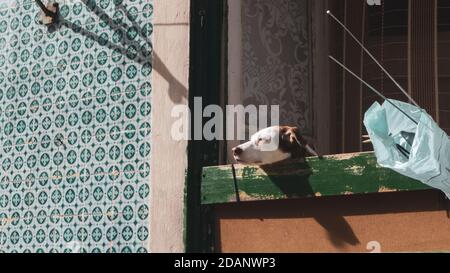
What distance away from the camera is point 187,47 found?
7113 millimetres

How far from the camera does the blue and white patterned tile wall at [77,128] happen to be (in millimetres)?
7172

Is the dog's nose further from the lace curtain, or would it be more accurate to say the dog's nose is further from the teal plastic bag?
the teal plastic bag

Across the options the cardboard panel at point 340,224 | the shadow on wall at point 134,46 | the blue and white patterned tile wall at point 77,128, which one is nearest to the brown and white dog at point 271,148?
the cardboard panel at point 340,224

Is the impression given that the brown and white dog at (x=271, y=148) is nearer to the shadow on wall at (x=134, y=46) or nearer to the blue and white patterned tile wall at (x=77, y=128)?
the shadow on wall at (x=134, y=46)

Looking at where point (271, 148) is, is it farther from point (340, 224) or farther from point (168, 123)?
point (168, 123)

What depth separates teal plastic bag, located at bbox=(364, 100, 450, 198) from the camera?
5.62 meters

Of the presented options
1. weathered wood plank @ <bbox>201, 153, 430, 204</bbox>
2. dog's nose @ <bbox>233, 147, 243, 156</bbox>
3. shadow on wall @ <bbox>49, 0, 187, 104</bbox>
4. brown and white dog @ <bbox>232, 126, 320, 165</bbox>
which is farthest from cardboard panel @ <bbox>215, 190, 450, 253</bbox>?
shadow on wall @ <bbox>49, 0, 187, 104</bbox>

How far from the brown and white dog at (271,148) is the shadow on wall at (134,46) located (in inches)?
28.9

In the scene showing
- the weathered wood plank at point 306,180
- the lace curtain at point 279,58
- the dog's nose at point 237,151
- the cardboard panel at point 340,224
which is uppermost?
the lace curtain at point 279,58

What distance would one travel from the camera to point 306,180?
6.48 meters

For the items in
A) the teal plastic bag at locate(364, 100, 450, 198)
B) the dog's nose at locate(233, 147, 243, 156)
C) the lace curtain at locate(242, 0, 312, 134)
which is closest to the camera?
the teal plastic bag at locate(364, 100, 450, 198)

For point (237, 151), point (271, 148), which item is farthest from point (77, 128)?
point (271, 148)

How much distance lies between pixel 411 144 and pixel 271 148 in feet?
3.41
